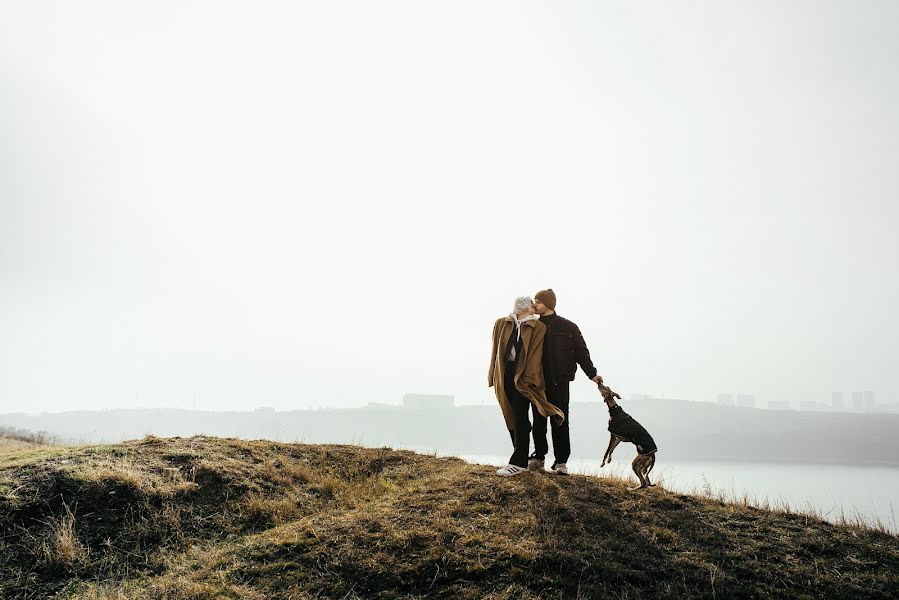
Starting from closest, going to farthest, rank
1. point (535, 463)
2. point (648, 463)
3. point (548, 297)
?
1. point (648, 463)
2. point (535, 463)
3. point (548, 297)

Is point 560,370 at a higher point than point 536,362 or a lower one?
lower

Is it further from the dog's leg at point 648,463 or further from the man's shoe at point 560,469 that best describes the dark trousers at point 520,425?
the dog's leg at point 648,463

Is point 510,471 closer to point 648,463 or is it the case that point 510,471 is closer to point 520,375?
point 520,375

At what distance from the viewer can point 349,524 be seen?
630 centimetres

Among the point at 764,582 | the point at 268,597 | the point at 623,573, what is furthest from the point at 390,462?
the point at 764,582

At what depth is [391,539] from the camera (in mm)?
5820

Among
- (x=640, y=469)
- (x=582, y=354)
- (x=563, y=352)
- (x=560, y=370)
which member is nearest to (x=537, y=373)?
(x=560, y=370)

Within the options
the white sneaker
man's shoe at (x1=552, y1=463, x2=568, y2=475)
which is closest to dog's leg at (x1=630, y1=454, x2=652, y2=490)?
man's shoe at (x1=552, y1=463, x2=568, y2=475)

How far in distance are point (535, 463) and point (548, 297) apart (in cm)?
263

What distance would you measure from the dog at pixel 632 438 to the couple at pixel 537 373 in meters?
0.51

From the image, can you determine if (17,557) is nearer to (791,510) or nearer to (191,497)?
(191,497)

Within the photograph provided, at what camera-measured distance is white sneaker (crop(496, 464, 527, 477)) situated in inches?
325

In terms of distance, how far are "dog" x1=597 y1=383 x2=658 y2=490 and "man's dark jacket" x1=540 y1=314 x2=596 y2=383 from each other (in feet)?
2.07

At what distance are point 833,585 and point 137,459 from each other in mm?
8692
